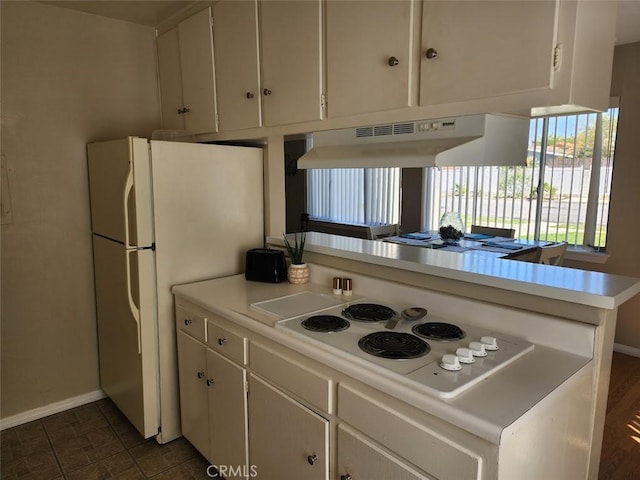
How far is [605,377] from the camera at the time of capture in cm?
141

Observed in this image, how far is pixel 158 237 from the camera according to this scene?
2.20 m

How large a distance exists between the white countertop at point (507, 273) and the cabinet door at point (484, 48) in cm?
62

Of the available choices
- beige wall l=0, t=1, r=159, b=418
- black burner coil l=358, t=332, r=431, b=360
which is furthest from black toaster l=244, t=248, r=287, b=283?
beige wall l=0, t=1, r=159, b=418

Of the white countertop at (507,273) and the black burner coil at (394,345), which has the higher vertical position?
the white countertop at (507,273)

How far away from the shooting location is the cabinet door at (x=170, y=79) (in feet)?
8.97

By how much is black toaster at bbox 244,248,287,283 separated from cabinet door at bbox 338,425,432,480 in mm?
1050

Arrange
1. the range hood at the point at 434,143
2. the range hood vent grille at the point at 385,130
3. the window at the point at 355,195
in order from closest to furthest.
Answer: the range hood at the point at 434,143
the range hood vent grille at the point at 385,130
the window at the point at 355,195

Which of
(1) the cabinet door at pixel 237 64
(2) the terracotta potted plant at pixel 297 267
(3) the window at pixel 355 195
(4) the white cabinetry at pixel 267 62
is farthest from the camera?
(3) the window at pixel 355 195

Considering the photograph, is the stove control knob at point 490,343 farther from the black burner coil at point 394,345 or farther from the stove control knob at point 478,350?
the black burner coil at point 394,345

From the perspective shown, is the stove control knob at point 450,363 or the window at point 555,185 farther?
the window at point 555,185

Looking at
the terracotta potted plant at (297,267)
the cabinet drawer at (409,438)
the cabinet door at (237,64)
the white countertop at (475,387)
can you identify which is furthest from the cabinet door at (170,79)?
the cabinet drawer at (409,438)

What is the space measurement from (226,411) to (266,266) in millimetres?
723

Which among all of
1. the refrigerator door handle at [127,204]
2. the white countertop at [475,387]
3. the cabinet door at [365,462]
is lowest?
the cabinet door at [365,462]

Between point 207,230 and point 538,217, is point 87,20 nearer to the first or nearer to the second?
point 207,230
